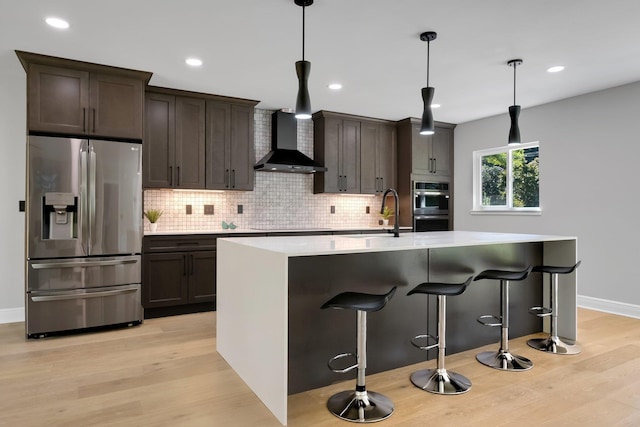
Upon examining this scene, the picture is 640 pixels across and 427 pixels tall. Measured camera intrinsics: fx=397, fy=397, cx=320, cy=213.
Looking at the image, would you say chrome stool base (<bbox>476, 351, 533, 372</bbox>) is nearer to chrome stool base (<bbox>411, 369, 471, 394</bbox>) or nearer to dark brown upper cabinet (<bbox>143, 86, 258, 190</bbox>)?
chrome stool base (<bbox>411, 369, 471, 394</bbox>)

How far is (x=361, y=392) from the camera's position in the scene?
2266mm

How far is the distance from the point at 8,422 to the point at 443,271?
112 inches

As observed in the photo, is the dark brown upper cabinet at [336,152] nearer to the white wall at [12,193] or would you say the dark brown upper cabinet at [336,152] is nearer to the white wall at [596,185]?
the white wall at [596,185]

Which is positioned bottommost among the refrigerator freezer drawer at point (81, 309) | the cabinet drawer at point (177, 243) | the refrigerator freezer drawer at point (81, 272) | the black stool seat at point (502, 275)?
the refrigerator freezer drawer at point (81, 309)

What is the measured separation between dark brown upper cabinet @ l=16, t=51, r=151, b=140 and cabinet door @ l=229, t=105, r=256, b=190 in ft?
3.95

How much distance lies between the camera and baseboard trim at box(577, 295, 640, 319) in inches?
168

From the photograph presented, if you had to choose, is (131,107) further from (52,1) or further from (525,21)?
(525,21)

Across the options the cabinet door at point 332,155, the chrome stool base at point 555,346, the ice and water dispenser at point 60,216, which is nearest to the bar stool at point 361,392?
the chrome stool base at point 555,346

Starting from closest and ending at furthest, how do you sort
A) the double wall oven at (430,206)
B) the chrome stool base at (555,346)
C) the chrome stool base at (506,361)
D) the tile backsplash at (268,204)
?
1. the chrome stool base at (506,361)
2. the chrome stool base at (555,346)
3. the tile backsplash at (268,204)
4. the double wall oven at (430,206)

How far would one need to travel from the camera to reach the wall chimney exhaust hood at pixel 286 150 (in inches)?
202

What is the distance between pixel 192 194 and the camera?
16.5 ft

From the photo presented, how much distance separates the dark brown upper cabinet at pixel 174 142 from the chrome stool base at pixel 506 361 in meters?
3.53

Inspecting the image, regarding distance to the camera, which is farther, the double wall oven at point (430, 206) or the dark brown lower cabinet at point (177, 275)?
the double wall oven at point (430, 206)

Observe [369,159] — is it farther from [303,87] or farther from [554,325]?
[554,325]
